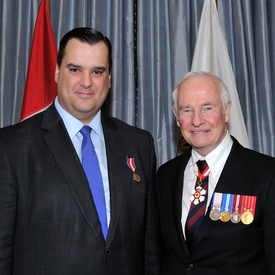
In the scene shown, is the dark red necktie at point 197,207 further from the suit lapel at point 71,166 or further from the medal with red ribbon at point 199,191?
the suit lapel at point 71,166

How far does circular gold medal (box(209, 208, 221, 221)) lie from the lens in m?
1.87

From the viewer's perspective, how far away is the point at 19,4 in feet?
10.5

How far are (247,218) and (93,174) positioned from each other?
0.64 metres

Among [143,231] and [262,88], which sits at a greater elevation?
[262,88]

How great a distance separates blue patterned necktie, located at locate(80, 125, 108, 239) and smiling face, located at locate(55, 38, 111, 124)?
0.10m

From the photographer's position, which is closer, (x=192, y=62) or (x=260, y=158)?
(x=260, y=158)

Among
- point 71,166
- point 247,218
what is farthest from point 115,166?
point 247,218

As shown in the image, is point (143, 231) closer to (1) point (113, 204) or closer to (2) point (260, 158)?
(1) point (113, 204)

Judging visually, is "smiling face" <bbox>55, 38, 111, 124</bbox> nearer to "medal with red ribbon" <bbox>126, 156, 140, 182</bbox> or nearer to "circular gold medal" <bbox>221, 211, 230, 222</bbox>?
"medal with red ribbon" <bbox>126, 156, 140, 182</bbox>

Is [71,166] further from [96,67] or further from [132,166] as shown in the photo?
[96,67]

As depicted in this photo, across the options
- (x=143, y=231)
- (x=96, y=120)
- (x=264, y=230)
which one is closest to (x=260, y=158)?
(x=264, y=230)

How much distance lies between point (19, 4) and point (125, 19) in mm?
737

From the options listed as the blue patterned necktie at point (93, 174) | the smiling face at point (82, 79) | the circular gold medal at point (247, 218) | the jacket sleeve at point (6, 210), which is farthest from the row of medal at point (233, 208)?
the jacket sleeve at point (6, 210)

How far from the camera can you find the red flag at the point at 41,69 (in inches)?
116
